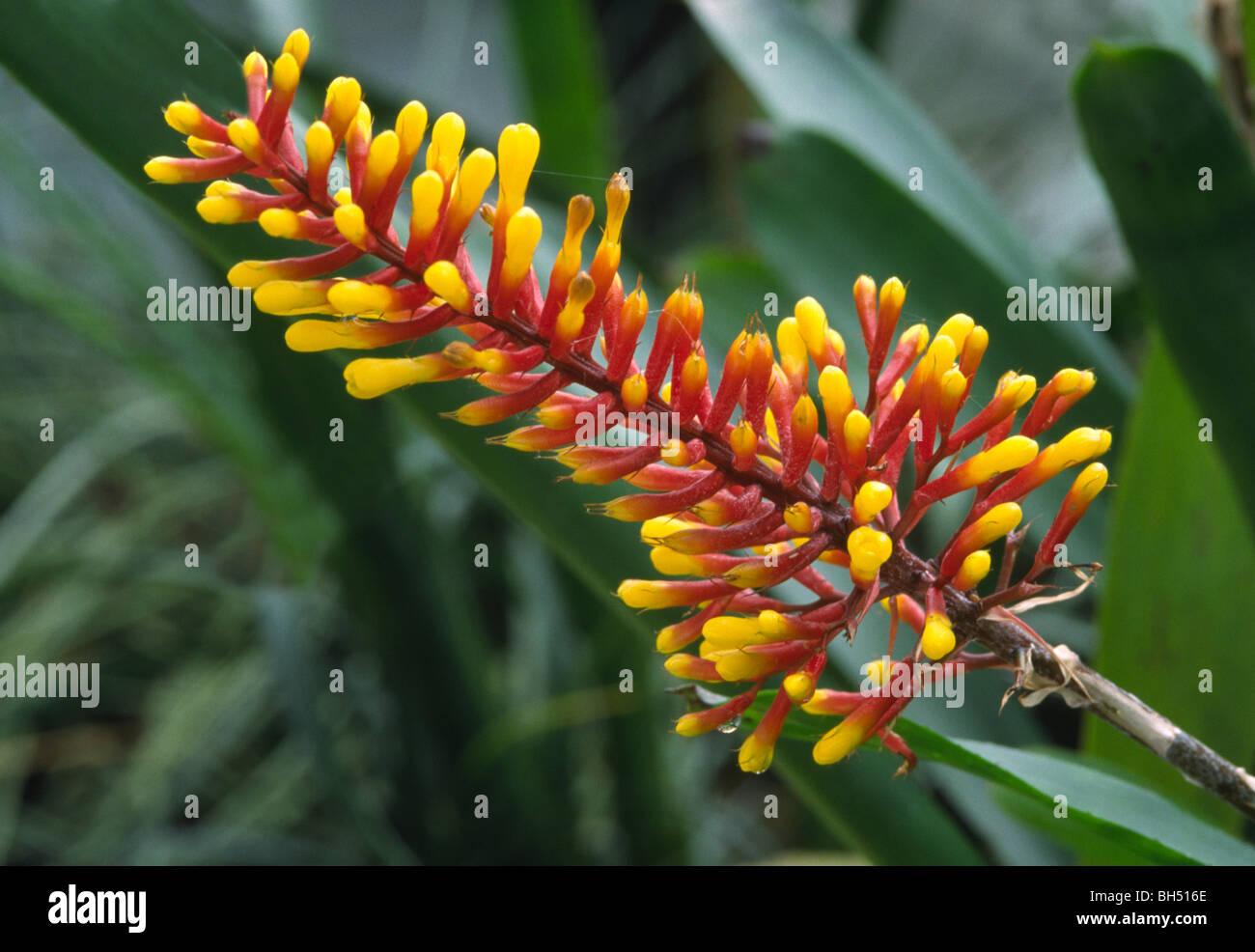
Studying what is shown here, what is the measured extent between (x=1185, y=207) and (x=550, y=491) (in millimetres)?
364

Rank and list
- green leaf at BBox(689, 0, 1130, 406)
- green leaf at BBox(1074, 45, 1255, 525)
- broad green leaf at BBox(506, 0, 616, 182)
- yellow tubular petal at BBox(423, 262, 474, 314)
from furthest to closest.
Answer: broad green leaf at BBox(506, 0, 616, 182)
green leaf at BBox(689, 0, 1130, 406)
green leaf at BBox(1074, 45, 1255, 525)
yellow tubular petal at BBox(423, 262, 474, 314)

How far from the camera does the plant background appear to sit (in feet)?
1.87

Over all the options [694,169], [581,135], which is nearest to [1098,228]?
[694,169]

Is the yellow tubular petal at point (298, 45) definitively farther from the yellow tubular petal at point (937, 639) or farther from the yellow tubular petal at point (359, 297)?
the yellow tubular petal at point (937, 639)

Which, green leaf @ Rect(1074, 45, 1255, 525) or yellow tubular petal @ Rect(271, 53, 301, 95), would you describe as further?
green leaf @ Rect(1074, 45, 1255, 525)

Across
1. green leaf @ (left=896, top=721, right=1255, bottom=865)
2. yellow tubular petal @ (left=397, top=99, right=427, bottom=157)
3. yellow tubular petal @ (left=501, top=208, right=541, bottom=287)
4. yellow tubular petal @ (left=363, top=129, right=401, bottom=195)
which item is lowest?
green leaf @ (left=896, top=721, right=1255, bottom=865)

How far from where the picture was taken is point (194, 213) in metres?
0.52

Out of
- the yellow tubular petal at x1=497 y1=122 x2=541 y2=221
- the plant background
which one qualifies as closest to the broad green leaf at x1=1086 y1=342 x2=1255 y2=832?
the plant background

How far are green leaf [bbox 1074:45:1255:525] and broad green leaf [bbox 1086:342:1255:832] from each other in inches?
2.8

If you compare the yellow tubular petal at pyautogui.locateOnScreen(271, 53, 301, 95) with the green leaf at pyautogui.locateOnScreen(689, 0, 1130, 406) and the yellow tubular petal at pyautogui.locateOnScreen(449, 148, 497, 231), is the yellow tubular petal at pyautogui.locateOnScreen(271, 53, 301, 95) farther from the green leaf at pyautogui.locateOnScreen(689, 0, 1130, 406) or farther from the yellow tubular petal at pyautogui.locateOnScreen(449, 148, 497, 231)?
the green leaf at pyautogui.locateOnScreen(689, 0, 1130, 406)

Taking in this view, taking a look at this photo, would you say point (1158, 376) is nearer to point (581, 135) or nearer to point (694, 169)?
point (581, 135)

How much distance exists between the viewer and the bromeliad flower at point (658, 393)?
1.07 ft

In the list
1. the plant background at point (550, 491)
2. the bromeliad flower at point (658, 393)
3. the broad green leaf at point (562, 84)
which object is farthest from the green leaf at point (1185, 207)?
the broad green leaf at point (562, 84)
